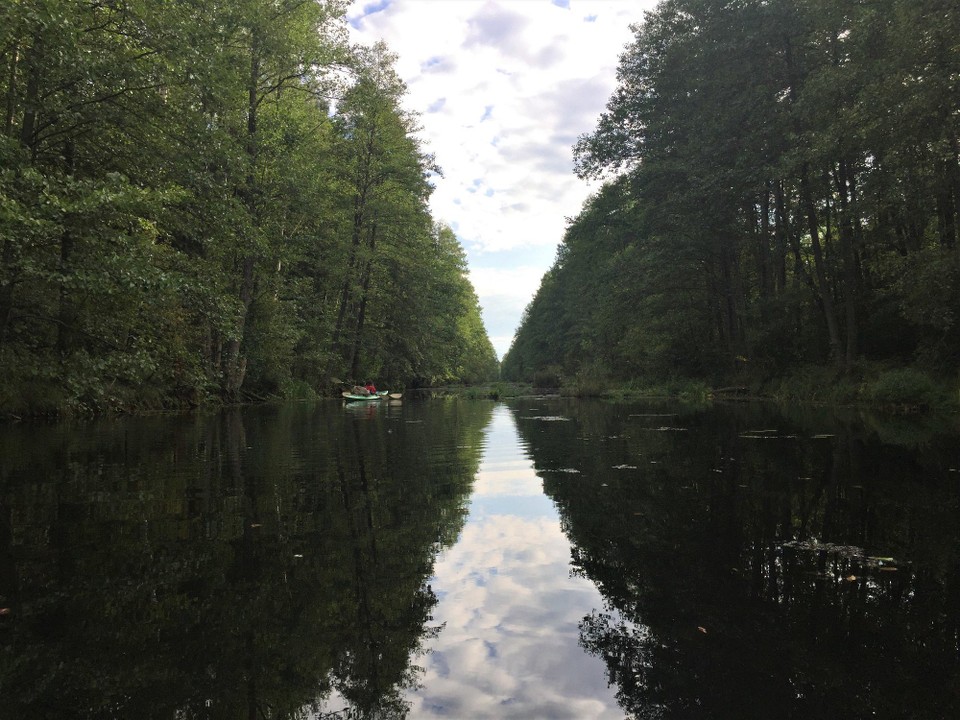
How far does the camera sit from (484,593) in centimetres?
337

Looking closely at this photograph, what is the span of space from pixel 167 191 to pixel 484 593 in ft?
34.0

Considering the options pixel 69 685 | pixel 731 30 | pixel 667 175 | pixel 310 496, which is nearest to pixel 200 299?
pixel 310 496

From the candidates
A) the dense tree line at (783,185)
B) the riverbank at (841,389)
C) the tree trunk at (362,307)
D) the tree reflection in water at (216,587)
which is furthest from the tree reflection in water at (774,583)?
the tree trunk at (362,307)

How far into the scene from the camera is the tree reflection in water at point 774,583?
7.20 ft

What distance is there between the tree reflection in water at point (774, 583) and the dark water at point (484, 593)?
2cm

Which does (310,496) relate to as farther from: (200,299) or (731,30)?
(731,30)

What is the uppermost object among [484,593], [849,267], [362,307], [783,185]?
[783,185]

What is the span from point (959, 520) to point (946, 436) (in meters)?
6.25

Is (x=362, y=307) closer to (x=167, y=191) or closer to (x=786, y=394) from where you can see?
(x=786, y=394)

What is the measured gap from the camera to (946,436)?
922 centimetres

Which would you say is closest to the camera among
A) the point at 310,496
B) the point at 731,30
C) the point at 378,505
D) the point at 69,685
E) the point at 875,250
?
the point at 69,685

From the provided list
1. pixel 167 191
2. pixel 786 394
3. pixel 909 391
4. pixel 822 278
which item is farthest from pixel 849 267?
pixel 167 191

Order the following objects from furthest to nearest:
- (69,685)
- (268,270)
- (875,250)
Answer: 1. (268,270)
2. (875,250)
3. (69,685)

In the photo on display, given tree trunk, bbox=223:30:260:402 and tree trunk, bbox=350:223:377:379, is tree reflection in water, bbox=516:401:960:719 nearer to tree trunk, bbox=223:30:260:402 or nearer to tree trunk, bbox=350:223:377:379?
tree trunk, bbox=223:30:260:402
